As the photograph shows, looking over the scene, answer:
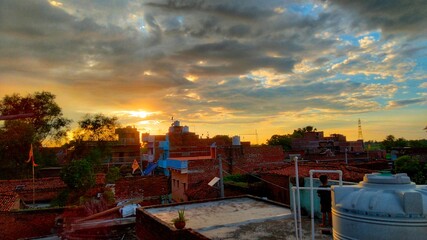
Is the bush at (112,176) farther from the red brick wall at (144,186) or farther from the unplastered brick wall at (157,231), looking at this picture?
the unplastered brick wall at (157,231)

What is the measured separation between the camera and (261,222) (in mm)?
11391

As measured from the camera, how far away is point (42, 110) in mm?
43594

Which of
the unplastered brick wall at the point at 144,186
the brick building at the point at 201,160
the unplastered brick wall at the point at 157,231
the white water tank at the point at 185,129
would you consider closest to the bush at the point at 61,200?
the unplastered brick wall at the point at 144,186

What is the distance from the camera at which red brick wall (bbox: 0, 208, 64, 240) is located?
18438 mm

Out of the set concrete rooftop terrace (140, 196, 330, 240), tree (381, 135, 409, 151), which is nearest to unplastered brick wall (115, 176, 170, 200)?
concrete rooftop terrace (140, 196, 330, 240)

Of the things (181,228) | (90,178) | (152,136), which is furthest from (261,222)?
(152,136)

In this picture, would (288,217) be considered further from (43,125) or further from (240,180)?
(43,125)

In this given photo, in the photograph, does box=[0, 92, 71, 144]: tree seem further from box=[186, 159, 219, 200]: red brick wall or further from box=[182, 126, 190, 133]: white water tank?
box=[186, 159, 219, 200]: red brick wall

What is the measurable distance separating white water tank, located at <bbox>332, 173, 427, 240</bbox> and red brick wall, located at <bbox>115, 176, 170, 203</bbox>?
29.0 m

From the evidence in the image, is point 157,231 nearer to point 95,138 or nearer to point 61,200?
point 61,200

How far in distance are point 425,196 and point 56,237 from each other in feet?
65.0

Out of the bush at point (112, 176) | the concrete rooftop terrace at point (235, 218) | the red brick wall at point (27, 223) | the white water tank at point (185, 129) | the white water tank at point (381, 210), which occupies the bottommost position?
the red brick wall at point (27, 223)

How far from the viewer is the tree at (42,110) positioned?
4203 cm

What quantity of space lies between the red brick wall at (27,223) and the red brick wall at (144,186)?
1228 centimetres
